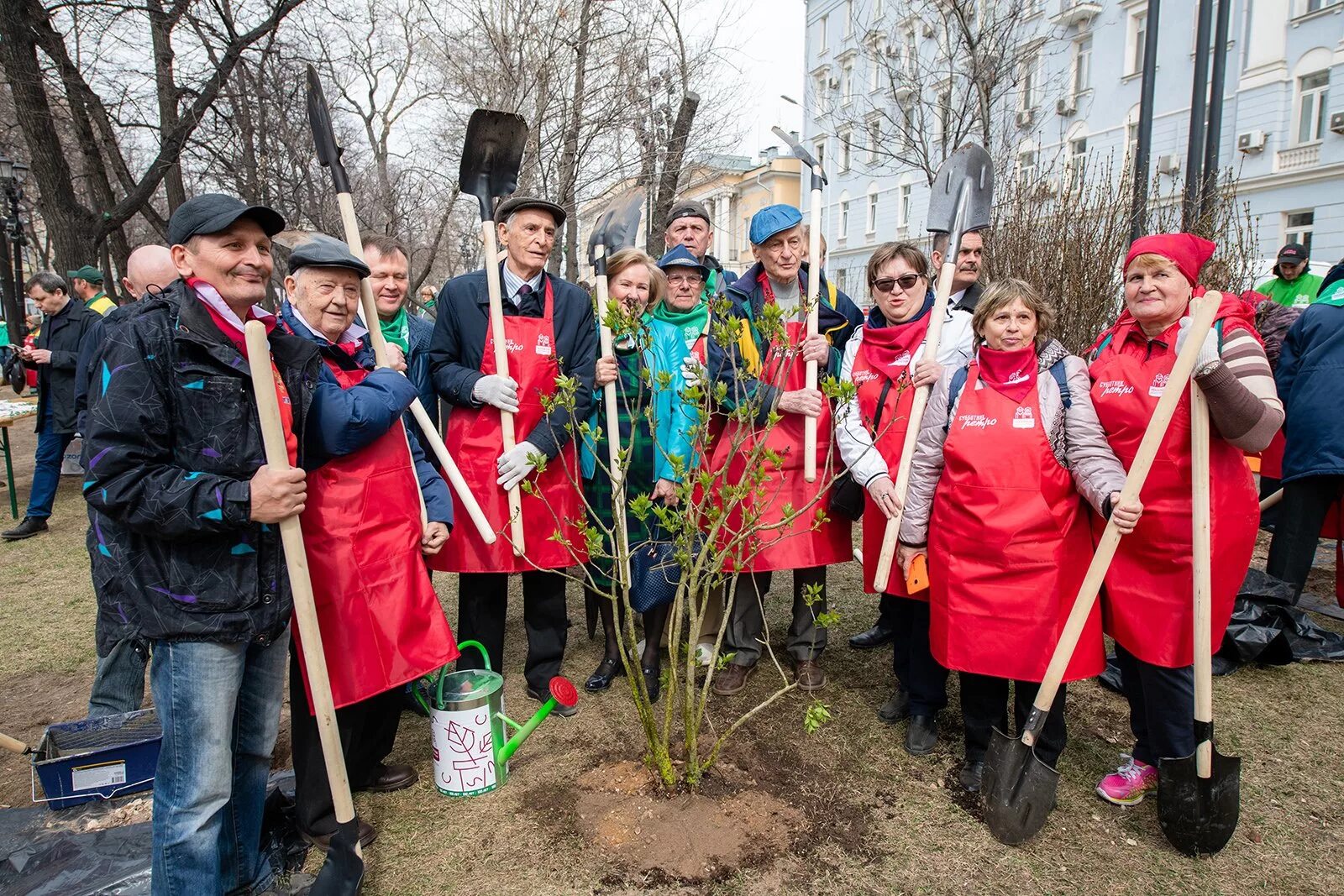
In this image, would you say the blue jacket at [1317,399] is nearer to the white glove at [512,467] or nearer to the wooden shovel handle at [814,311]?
the wooden shovel handle at [814,311]

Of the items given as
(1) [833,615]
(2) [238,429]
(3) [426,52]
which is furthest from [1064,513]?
(3) [426,52]

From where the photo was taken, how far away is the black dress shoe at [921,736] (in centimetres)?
324

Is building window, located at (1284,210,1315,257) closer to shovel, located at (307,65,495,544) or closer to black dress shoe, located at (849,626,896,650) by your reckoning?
black dress shoe, located at (849,626,896,650)

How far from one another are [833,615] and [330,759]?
156cm

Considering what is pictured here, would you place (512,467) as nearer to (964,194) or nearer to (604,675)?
(604,675)

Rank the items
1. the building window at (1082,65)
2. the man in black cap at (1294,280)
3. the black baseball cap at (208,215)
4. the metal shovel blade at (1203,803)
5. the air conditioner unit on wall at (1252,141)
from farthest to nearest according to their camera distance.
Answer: the building window at (1082,65) → the air conditioner unit on wall at (1252,141) → the man in black cap at (1294,280) → the metal shovel blade at (1203,803) → the black baseball cap at (208,215)

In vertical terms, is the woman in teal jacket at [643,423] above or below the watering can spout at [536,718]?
above

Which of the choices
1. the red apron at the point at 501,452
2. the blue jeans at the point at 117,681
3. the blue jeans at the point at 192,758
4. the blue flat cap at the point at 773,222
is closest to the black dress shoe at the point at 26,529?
the blue jeans at the point at 117,681

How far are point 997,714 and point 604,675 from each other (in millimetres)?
1798

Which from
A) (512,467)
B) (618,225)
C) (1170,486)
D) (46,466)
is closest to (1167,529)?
(1170,486)

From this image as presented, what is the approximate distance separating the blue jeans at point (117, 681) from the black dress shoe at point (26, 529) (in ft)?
15.5

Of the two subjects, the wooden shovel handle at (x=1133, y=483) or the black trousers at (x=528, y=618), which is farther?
the black trousers at (x=528, y=618)

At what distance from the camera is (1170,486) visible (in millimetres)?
2689

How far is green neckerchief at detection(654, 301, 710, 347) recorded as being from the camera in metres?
3.74
